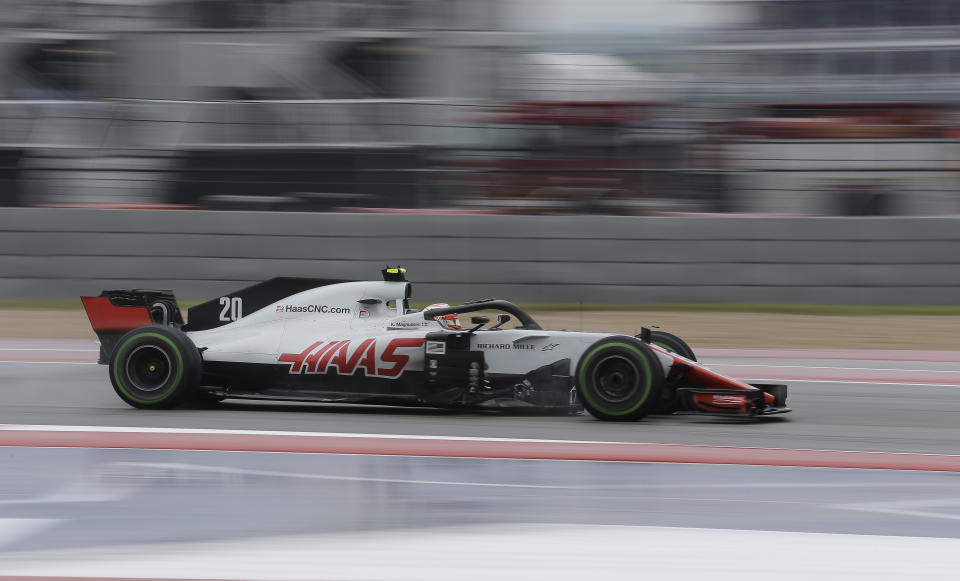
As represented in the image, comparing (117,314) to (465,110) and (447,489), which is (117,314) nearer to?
(447,489)

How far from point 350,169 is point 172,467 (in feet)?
38.3

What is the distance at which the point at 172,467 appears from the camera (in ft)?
17.1

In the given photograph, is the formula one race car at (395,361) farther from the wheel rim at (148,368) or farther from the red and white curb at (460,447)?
the red and white curb at (460,447)

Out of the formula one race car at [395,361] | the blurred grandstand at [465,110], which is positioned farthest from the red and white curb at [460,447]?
the blurred grandstand at [465,110]

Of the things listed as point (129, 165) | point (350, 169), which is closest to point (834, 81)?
point (350, 169)

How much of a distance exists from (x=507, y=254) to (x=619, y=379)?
8.51 m

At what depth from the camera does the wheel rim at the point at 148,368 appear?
6.82 m

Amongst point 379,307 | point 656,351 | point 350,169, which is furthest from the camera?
point 350,169

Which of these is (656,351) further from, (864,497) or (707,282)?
(707,282)

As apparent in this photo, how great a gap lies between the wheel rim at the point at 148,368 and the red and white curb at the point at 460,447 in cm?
72

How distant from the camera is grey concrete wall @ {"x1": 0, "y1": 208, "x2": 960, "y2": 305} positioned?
569 inches

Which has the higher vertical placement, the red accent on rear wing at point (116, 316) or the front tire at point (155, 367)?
the red accent on rear wing at point (116, 316)

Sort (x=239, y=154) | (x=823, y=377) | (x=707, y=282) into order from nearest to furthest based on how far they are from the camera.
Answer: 1. (x=823, y=377)
2. (x=707, y=282)
3. (x=239, y=154)

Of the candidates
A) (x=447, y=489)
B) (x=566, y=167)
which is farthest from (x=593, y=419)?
(x=566, y=167)
